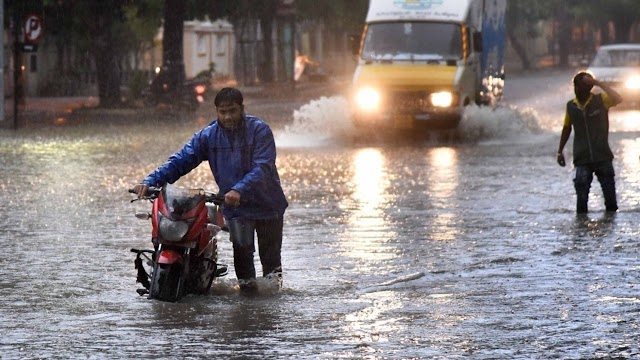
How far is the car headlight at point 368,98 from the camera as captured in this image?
26.9m

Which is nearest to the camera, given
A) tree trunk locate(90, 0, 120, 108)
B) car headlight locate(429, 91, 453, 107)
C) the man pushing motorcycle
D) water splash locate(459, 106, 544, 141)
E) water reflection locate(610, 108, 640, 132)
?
the man pushing motorcycle

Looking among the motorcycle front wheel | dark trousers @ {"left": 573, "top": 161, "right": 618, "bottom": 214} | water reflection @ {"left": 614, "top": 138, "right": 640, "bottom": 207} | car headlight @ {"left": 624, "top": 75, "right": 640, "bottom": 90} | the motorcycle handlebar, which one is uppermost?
the motorcycle handlebar

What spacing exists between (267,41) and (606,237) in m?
48.4

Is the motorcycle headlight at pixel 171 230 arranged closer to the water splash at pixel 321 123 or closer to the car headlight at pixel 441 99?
the car headlight at pixel 441 99

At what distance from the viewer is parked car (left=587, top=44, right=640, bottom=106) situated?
37.4m

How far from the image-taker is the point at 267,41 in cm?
6138

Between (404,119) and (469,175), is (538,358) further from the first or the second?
(404,119)

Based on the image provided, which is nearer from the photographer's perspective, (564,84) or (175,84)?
(175,84)

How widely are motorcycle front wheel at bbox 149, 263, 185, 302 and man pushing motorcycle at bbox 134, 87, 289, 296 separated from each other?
50 centimetres

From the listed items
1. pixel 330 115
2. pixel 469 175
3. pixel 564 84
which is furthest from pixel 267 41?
pixel 469 175

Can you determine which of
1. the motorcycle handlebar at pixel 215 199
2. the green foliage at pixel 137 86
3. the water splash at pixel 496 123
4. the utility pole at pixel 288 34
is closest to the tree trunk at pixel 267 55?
the utility pole at pixel 288 34

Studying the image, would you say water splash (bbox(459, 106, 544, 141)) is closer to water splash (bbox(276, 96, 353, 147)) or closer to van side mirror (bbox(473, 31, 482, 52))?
van side mirror (bbox(473, 31, 482, 52))

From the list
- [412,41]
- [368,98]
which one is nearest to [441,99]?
[368,98]

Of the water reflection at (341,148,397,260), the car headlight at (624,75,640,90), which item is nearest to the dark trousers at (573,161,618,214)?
the water reflection at (341,148,397,260)
